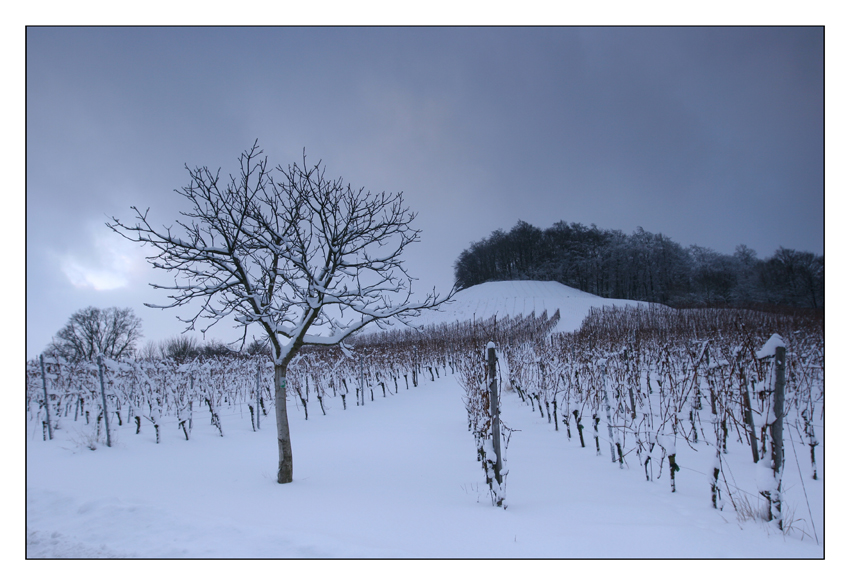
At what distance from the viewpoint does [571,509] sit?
11.7 feet

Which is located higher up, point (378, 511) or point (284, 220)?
point (284, 220)

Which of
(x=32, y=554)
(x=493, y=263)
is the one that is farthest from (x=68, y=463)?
(x=493, y=263)

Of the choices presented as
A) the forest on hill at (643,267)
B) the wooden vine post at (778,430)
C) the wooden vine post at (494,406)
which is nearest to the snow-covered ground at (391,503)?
the wooden vine post at (778,430)

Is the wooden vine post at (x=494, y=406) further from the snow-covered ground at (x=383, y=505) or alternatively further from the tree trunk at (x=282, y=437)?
the tree trunk at (x=282, y=437)

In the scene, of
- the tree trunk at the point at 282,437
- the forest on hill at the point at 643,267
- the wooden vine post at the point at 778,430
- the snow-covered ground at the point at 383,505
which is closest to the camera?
the snow-covered ground at the point at 383,505

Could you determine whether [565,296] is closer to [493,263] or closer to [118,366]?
[493,263]

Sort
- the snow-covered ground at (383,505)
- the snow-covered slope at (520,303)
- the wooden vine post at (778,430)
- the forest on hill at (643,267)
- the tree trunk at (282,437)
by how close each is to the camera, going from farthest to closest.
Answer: the snow-covered slope at (520,303), the tree trunk at (282,437), the forest on hill at (643,267), the wooden vine post at (778,430), the snow-covered ground at (383,505)

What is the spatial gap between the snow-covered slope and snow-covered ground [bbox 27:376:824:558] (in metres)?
23.7

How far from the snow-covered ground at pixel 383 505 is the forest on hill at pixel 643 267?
2192 millimetres

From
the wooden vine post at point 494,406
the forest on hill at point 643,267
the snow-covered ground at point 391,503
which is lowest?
the snow-covered ground at point 391,503

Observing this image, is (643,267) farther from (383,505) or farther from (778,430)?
(383,505)

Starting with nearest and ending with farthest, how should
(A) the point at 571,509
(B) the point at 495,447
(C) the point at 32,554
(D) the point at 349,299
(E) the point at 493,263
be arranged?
(C) the point at 32,554 < (A) the point at 571,509 < (B) the point at 495,447 < (D) the point at 349,299 < (E) the point at 493,263

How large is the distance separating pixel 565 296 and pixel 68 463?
4863 cm

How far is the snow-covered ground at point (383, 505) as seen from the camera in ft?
9.45
